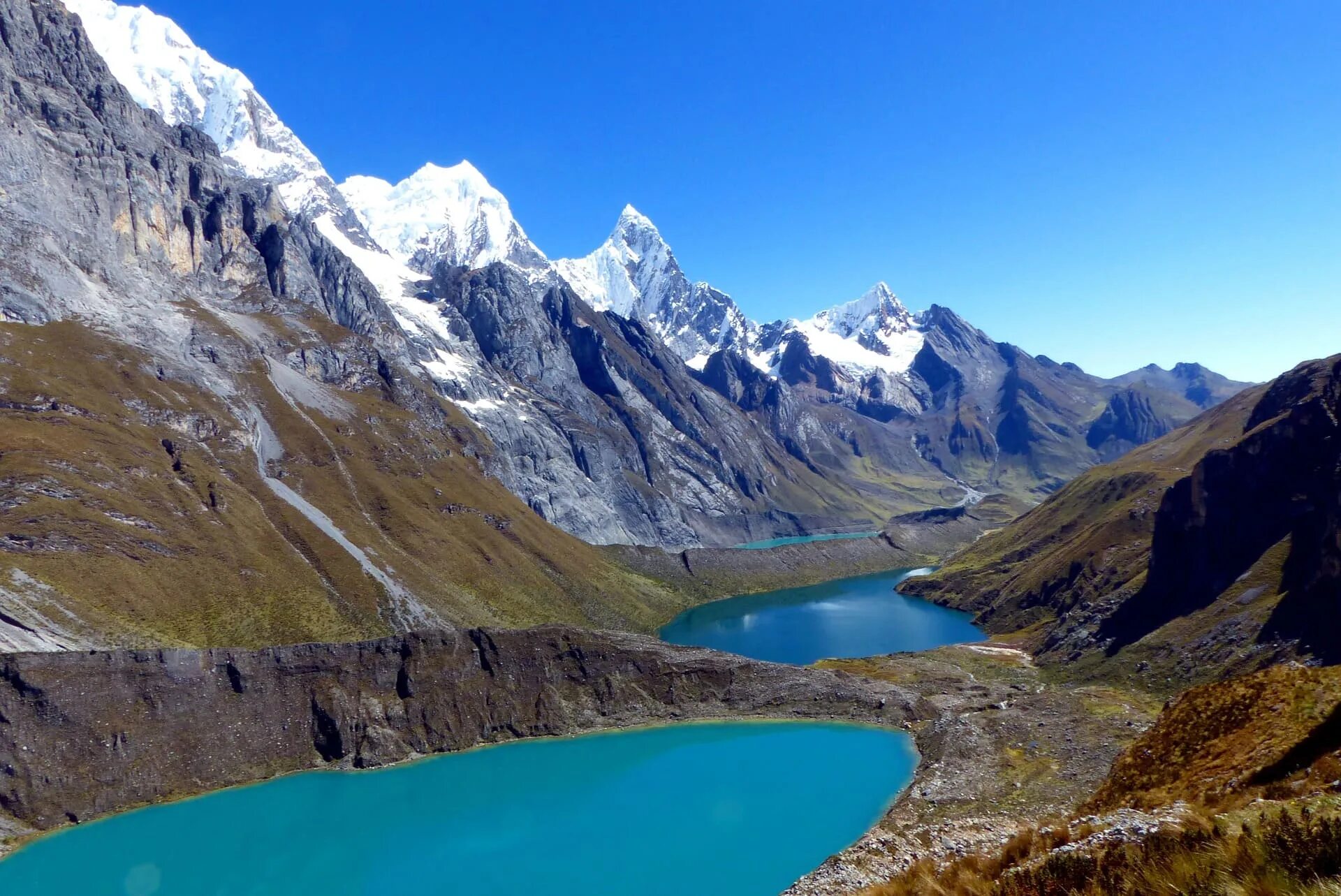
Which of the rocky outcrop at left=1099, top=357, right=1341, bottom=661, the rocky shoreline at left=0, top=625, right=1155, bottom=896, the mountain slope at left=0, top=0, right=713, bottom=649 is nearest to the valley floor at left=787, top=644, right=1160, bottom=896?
the rocky shoreline at left=0, top=625, right=1155, bottom=896

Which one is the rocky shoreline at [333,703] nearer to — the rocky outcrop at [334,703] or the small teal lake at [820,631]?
the rocky outcrop at [334,703]

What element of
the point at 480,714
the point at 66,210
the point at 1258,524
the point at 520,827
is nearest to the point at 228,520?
the point at 480,714

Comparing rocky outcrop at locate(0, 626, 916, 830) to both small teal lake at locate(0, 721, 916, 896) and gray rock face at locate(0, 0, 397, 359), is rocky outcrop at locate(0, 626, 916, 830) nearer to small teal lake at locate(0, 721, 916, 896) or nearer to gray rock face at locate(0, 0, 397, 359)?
small teal lake at locate(0, 721, 916, 896)

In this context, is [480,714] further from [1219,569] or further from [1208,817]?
A: [1219,569]

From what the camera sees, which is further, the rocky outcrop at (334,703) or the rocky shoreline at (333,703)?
the rocky outcrop at (334,703)

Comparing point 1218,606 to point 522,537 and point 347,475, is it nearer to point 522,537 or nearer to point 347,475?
point 522,537

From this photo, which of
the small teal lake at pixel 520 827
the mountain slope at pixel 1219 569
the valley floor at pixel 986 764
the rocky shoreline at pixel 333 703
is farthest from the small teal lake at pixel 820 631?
the small teal lake at pixel 520 827
